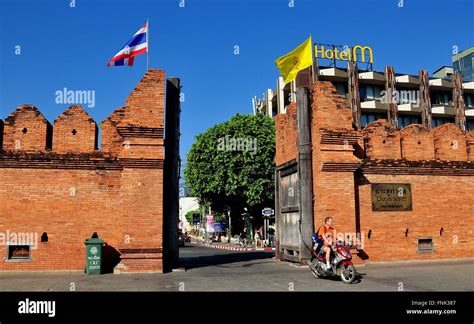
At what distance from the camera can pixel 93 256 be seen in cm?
1167

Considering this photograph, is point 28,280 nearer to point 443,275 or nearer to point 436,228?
point 443,275

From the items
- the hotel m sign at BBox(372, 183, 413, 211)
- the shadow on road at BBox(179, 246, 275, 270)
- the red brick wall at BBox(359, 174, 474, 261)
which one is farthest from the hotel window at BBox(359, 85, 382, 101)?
the hotel m sign at BBox(372, 183, 413, 211)

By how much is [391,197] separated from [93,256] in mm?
9534

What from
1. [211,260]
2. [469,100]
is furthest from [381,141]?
[469,100]

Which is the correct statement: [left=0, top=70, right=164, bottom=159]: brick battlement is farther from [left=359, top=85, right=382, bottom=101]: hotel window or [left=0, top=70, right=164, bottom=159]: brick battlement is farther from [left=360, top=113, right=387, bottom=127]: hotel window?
[left=359, top=85, right=382, bottom=101]: hotel window

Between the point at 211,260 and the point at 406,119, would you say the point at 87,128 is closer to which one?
the point at 211,260

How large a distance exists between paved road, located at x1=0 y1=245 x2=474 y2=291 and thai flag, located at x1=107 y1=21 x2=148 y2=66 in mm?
6323

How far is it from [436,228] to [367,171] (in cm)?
322

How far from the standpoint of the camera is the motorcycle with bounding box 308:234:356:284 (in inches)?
399

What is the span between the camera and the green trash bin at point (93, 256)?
38.1ft

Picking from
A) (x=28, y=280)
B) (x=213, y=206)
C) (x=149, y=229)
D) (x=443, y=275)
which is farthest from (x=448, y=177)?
(x=213, y=206)

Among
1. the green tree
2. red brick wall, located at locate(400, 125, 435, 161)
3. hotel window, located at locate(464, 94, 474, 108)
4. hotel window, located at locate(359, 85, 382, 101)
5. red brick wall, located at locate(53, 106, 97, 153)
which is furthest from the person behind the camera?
hotel window, located at locate(464, 94, 474, 108)
